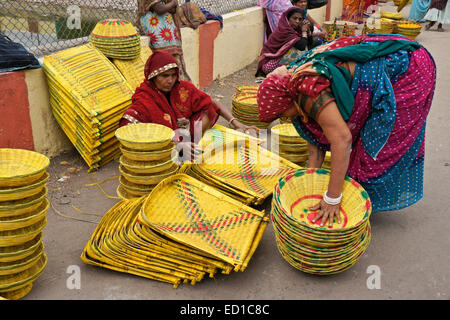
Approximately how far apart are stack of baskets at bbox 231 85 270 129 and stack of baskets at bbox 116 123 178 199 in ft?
5.59

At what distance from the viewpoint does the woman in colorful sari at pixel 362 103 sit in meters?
2.61

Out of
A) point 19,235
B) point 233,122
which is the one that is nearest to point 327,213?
point 233,122

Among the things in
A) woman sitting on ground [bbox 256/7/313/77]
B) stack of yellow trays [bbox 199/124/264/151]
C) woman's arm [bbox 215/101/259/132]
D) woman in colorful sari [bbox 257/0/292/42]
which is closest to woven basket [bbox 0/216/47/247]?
stack of yellow trays [bbox 199/124/264/151]

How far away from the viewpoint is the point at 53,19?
4926 mm

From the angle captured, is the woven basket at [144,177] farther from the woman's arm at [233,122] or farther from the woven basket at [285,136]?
the woven basket at [285,136]

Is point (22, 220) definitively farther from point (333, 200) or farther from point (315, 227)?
point (333, 200)

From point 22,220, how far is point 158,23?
3.77 m

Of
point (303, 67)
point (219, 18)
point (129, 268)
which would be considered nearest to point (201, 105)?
point (303, 67)

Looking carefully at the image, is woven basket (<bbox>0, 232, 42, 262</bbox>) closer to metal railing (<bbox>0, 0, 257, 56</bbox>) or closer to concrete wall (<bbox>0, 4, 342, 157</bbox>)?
concrete wall (<bbox>0, 4, 342, 157</bbox>)

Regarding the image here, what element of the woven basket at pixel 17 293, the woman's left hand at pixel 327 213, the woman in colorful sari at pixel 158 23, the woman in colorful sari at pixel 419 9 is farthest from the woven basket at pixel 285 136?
the woman in colorful sari at pixel 419 9

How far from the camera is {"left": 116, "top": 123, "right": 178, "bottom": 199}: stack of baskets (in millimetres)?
3312

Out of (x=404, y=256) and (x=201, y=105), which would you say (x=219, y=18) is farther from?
(x=404, y=256)

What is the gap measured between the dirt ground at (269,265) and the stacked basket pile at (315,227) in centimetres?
16

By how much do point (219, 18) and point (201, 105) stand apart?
10.8 feet
